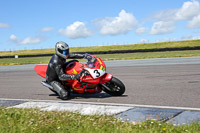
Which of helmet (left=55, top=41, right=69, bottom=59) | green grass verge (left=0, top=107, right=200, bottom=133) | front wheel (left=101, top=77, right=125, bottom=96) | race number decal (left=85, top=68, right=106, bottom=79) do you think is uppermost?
helmet (left=55, top=41, right=69, bottom=59)

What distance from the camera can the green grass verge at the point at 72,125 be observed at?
13.4ft

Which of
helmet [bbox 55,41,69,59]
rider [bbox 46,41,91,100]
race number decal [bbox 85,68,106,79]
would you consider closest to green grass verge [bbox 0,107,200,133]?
race number decal [bbox 85,68,106,79]

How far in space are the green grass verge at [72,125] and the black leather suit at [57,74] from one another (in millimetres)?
1937

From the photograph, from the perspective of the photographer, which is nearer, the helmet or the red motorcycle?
the red motorcycle

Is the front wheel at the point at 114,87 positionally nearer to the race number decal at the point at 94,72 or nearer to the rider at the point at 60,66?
the race number decal at the point at 94,72

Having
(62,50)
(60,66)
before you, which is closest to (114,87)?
(60,66)

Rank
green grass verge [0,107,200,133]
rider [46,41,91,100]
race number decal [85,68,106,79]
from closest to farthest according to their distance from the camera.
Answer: green grass verge [0,107,200,133]
race number decal [85,68,106,79]
rider [46,41,91,100]

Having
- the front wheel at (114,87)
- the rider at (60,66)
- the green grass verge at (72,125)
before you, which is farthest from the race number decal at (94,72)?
the green grass verge at (72,125)

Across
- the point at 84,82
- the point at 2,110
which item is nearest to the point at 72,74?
the point at 84,82

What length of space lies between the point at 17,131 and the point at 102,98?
324 cm

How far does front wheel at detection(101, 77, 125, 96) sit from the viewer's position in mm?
7324

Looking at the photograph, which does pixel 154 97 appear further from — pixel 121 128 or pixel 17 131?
pixel 17 131

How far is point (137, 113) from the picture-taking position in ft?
17.1

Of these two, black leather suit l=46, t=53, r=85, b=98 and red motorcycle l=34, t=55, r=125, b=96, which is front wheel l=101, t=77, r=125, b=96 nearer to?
red motorcycle l=34, t=55, r=125, b=96
